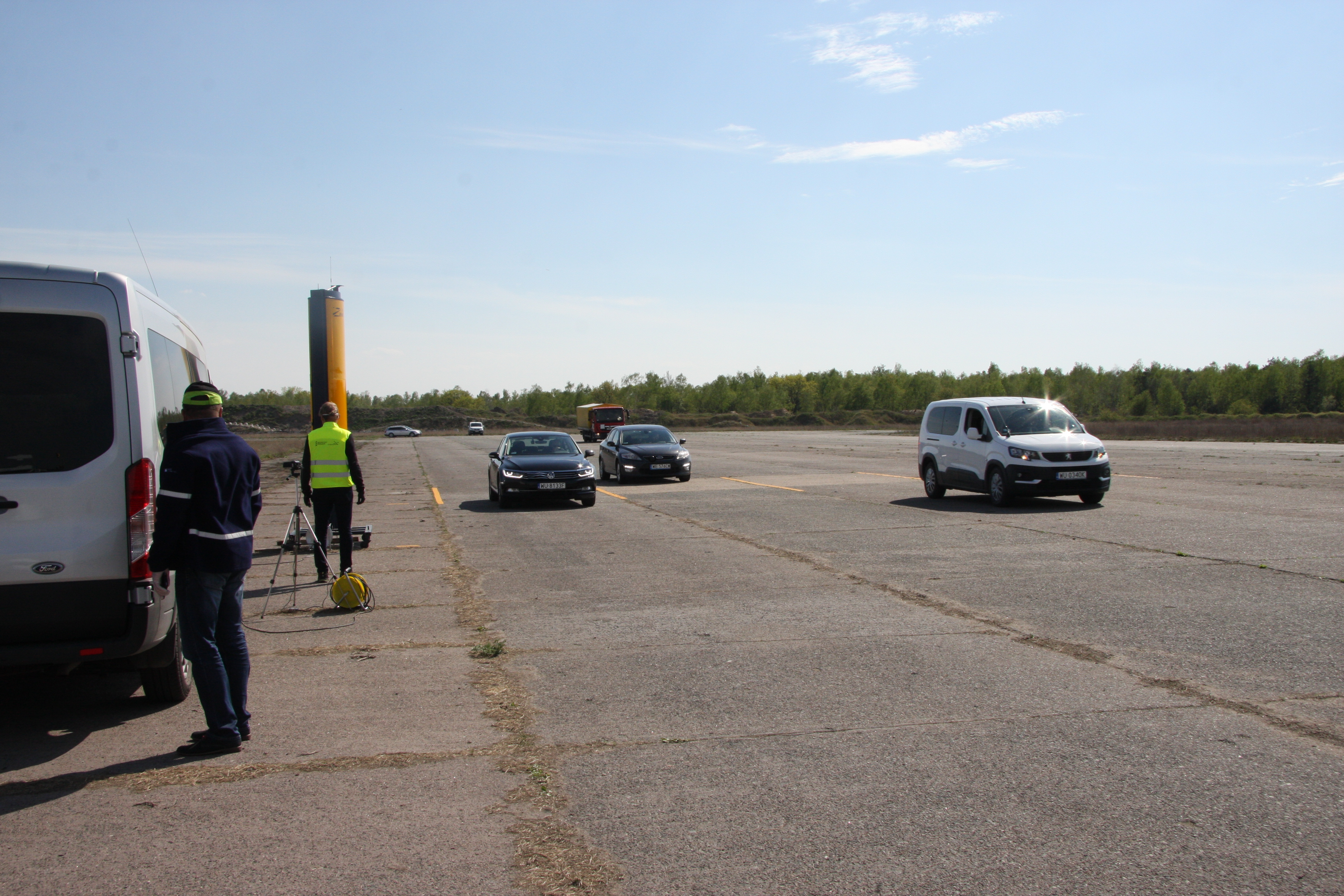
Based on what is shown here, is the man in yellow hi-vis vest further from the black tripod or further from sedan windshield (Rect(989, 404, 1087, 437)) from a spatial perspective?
sedan windshield (Rect(989, 404, 1087, 437))

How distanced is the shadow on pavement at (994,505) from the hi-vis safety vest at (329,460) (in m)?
10.4

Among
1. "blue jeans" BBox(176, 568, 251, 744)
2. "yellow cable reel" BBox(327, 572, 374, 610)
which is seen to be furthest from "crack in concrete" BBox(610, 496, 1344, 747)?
"blue jeans" BBox(176, 568, 251, 744)

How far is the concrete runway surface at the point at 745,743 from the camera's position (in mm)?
3439

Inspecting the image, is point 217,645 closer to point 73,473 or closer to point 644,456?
point 73,473

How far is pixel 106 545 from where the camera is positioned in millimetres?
4914

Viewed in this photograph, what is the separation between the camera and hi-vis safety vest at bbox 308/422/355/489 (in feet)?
31.7

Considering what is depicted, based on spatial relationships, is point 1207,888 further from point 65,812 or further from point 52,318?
point 52,318

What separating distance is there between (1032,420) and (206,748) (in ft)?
51.5

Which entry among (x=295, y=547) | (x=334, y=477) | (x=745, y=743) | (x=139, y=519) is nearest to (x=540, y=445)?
(x=295, y=547)

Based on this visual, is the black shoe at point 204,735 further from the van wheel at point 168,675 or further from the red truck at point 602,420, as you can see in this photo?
the red truck at point 602,420

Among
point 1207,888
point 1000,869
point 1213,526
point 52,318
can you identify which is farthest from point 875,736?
point 1213,526

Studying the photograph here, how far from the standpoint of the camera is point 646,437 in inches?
1034

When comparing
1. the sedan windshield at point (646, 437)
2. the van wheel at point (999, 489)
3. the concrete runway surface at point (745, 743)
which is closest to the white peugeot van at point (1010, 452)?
the van wheel at point (999, 489)

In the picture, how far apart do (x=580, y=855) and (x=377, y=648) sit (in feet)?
13.4
